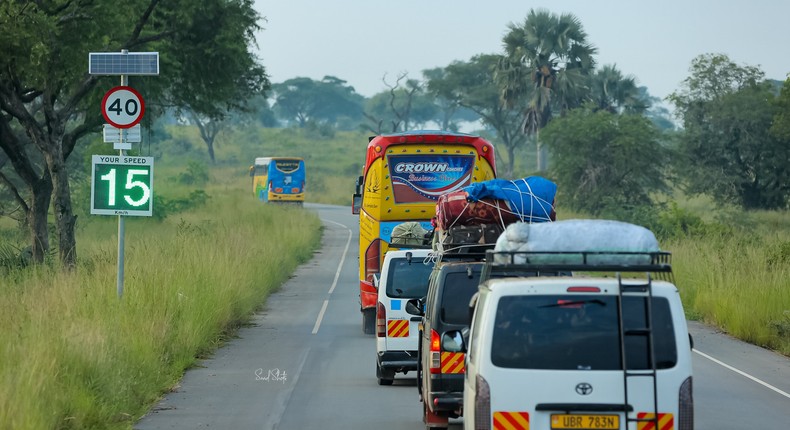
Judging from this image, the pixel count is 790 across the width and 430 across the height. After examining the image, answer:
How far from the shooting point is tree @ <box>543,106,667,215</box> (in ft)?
182

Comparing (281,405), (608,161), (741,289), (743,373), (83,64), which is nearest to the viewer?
(281,405)

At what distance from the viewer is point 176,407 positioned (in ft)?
46.2

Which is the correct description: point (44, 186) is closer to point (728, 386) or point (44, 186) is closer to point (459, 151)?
point (459, 151)

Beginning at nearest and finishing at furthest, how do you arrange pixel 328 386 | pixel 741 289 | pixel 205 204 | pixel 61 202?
pixel 328 386 → pixel 741 289 → pixel 61 202 → pixel 205 204

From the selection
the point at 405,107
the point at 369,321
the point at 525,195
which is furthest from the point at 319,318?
the point at 405,107

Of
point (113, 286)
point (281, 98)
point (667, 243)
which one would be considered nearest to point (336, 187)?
point (281, 98)

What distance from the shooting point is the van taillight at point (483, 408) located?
8281mm

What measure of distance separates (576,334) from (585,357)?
6.5 inches

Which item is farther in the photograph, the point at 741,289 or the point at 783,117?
the point at 783,117

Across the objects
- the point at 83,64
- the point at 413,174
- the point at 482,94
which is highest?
the point at 482,94

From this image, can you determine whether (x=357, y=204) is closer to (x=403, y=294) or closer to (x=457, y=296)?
(x=403, y=294)

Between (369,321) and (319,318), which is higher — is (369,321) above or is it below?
above

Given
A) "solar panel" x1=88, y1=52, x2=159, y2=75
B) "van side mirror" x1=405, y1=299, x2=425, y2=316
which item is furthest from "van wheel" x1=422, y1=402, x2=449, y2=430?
"solar panel" x1=88, y1=52, x2=159, y2=75

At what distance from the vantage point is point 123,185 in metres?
17.7
